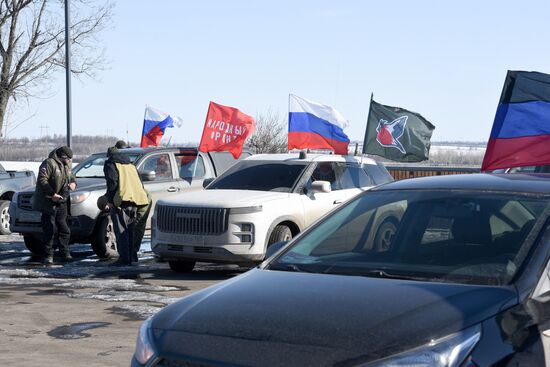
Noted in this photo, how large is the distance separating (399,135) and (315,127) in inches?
73.9

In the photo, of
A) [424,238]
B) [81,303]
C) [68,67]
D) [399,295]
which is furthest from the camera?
[68,67]

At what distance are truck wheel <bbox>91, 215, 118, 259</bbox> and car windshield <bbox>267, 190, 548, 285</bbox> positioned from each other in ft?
32.2

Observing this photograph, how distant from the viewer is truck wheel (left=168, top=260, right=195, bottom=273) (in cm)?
1349

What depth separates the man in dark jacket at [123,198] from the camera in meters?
14.0

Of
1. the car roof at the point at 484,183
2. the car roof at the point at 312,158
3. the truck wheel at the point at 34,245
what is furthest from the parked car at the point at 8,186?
the car roof at the point at 484,183

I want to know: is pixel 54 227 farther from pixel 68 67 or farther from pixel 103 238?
pixel 68 67

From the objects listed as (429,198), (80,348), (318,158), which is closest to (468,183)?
(429,198)

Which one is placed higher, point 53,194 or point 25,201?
point 53,194

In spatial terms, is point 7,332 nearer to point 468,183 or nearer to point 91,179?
point 468,183

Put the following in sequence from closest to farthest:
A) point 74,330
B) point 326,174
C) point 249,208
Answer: point 74,330 → point 249,208 → point 326,174

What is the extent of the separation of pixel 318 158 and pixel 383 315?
Answer: 1007 centimetres

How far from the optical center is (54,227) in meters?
14.7

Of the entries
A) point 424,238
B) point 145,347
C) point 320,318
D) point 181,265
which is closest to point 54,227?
point 181,265

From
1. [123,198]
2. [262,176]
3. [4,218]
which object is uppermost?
[262,176]
